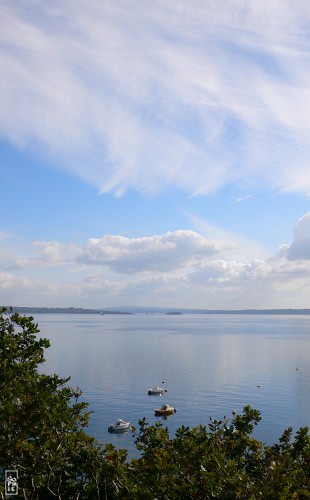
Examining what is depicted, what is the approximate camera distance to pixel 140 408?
71812 mm

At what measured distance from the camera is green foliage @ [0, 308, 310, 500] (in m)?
11.3

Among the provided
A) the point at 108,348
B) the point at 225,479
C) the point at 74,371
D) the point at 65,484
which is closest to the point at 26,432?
the point at 65,484

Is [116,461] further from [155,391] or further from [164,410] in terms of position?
[155,391]

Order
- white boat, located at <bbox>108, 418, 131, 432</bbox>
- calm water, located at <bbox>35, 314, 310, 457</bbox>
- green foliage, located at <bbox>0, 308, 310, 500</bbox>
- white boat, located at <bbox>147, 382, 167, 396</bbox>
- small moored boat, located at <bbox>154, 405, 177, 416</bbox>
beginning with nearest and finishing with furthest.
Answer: green foliage, located at <bbox>0, 308, 310, 500</bbox>, white boat, located at <bbox>108, 418, 131, 432</bbox>, calm water, located at <bbox>35, 314, 310, 457</bbox>, small moored boat, located at <bbox>154, 405, 177, 416</bbox>, white boat, located at <bbox>147, 382, 167, 396</bbox>

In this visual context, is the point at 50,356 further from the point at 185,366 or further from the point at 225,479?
the point at 225,479

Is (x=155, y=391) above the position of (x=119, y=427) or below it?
above

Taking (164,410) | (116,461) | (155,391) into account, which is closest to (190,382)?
(155,391)

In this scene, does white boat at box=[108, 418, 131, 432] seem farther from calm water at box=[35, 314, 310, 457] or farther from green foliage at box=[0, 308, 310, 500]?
green foliage at box=[0, 308, 310, 500]

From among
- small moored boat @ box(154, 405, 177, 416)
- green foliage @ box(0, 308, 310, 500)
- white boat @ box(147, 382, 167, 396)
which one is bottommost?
small moored boat @ box(154, 405, 177, 416)

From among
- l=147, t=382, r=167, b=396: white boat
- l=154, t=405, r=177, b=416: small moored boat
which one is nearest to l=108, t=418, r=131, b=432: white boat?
l=154, t=405, r=177, b=416: small moored boat

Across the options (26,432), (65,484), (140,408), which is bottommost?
(140,408)

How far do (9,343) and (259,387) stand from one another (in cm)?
7438

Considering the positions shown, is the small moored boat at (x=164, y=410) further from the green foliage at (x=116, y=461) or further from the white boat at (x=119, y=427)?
the green foliage at (x=116, y=461)

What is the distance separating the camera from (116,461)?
460 inches
